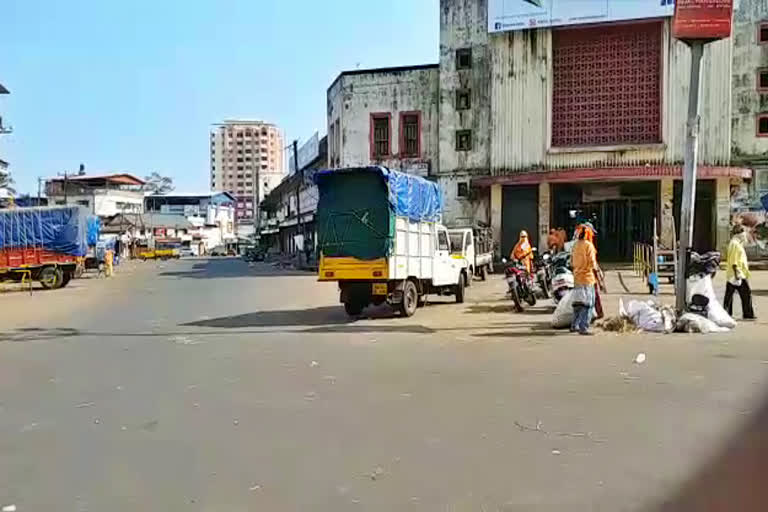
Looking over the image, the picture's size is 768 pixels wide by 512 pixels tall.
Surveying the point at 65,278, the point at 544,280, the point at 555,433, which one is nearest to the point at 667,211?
the point at 544,280

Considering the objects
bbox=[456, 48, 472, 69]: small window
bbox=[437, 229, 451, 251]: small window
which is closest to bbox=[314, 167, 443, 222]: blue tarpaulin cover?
bbox=[437, 229, 451, 251]: small window

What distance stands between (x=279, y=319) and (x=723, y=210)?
23.3 metres

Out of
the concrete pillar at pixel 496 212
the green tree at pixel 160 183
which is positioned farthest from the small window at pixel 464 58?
the green tree at pixel 160 183

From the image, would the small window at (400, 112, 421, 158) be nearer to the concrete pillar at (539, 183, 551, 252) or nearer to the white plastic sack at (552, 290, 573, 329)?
the concrete pillar at (539, 183, 551, 252)

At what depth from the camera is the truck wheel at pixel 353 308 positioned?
16.2m

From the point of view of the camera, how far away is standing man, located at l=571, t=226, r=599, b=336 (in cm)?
1241

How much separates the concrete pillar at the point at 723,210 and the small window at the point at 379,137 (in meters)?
15.2

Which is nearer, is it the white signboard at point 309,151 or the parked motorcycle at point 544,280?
the parked motorcycle at point 544,280

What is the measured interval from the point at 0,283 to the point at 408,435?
30.2 metres

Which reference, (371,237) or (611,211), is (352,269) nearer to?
(371,237)

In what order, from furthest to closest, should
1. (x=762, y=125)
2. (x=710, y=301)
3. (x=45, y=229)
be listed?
(x=762, y=125) → (x=45, y=229) → (x=710, y=301)

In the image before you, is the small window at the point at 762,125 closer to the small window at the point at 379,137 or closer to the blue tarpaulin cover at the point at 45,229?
the small window at the point at 379,137

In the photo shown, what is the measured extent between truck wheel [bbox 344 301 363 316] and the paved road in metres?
2.87

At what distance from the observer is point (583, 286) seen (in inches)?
489
